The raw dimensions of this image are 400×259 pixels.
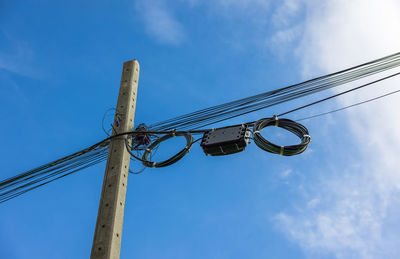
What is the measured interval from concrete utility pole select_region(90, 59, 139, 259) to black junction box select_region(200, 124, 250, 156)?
1.40m

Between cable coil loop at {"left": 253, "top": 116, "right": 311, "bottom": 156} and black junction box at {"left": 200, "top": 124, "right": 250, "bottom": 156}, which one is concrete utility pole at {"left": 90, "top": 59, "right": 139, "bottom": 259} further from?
cable coil loop at {"left": 253, "top": 116, "right": 311, "bottom": 156}

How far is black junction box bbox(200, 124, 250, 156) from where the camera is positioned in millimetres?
6539

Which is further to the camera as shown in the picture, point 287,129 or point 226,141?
point 287,129

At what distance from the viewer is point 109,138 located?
740cm

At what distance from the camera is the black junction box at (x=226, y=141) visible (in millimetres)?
6539

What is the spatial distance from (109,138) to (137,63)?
1.89 m

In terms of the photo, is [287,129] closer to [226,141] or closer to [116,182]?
[226,141]

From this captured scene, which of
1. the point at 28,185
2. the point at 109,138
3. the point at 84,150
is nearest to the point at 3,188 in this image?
the point at 28,185

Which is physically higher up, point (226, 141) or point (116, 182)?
point (226, 141)

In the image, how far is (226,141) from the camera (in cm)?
655

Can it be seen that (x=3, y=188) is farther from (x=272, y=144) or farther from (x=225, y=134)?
(x=272, y=144)

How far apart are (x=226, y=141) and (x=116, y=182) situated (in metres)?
1.82

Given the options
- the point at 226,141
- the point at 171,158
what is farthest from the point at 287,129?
the point at 171,158

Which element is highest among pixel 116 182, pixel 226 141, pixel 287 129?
pixel 287 129
